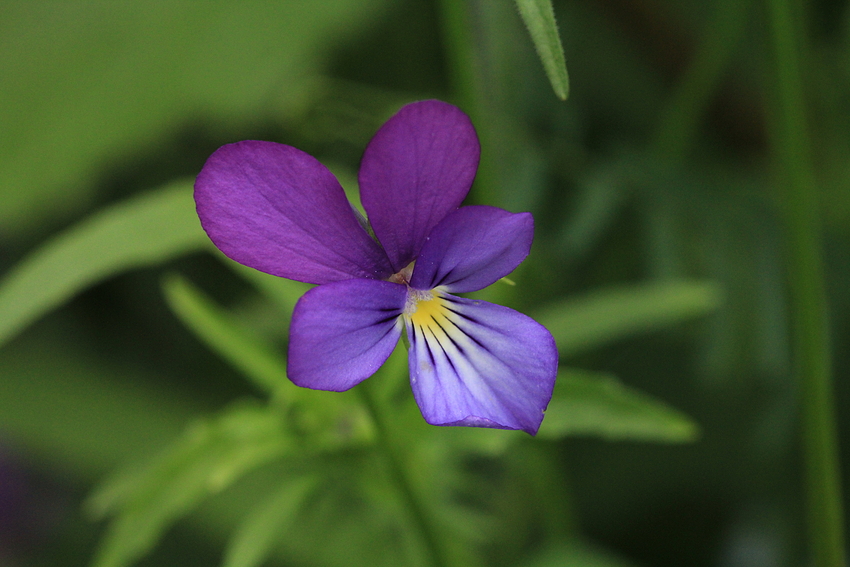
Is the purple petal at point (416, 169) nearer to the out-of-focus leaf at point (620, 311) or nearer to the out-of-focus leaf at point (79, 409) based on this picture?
the out-of-focus leaf at point (620, 311)

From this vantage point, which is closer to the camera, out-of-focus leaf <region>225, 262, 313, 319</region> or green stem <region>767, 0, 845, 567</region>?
green stem <region>767, 0, 845, 567</region>

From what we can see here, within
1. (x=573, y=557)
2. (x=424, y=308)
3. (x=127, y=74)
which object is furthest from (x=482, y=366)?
(x=127, y=74)

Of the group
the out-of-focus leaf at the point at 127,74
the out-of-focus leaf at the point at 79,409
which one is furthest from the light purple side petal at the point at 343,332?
the out-of-focus leaf at the point at 79,409

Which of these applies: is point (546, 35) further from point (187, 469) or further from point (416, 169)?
point (187, 469)

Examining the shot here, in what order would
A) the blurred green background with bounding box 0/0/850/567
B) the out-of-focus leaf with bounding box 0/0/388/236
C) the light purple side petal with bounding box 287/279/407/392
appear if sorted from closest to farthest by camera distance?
the light purple side petal with bounding box 287/279/407/392 → the blurred green background with bounding box 0/0/850/567 → the out-of-focus leaf with bounding box 0/0/388/236

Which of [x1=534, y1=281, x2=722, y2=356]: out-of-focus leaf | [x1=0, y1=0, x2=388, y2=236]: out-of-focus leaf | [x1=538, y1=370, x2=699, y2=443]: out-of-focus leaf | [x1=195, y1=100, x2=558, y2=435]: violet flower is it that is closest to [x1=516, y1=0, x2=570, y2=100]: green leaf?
[x1=195, y1=100, x2=558, y2=435]: violet flower

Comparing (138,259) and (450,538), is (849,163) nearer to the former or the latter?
(450,538)

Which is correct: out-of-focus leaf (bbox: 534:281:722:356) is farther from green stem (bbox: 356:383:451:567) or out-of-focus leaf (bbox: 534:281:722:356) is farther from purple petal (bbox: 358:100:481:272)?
purple petal (bbox: 358:100:481:272)
